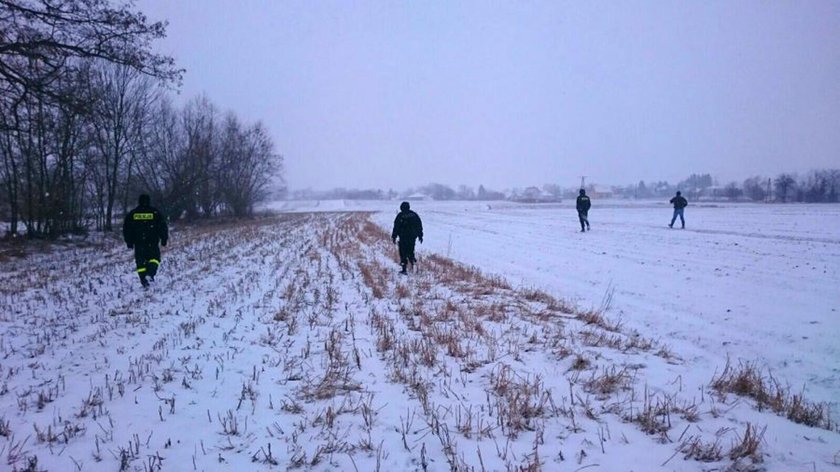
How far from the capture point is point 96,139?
1197 inches

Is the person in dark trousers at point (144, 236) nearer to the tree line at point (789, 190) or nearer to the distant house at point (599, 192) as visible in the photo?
the tree line at point (789, 190)

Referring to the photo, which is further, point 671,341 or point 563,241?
point 563,241

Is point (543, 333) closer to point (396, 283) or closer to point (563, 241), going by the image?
point (396, 283)

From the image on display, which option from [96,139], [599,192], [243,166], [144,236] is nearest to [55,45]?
[144,236]

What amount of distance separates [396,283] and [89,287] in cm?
721

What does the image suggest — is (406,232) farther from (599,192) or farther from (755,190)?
(599,192)

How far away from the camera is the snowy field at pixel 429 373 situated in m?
3.78

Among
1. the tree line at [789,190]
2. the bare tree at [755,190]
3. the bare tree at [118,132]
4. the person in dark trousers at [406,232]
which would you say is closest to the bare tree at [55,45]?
the person in dark trousers at [406,232]

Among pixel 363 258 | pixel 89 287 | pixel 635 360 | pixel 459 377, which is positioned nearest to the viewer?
pixel 459 377

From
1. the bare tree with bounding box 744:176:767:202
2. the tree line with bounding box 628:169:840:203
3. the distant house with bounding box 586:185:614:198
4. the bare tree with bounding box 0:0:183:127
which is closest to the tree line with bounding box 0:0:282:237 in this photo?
the bare tree with bounding box 0:0:183:127

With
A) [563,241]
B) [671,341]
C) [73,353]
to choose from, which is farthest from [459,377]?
Result: [563,241]

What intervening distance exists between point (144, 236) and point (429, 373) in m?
9.14

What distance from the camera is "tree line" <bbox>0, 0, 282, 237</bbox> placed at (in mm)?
10758

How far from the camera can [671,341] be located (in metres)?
6.90
